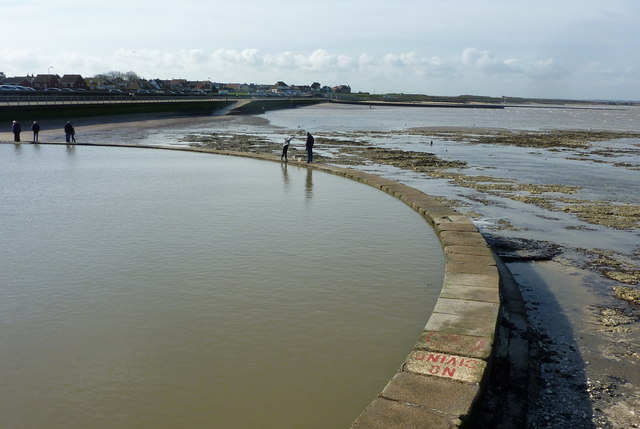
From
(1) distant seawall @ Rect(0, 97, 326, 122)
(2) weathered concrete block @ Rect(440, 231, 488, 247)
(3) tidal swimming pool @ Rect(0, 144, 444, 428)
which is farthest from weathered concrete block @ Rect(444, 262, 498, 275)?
(1) distant seawall @ Rect(0, 97, 326, 122)

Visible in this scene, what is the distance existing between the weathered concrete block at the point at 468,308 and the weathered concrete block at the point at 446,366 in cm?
110

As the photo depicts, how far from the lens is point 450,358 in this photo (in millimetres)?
4996

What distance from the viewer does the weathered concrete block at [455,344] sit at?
5091mm

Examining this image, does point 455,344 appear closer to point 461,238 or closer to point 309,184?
point 461,238

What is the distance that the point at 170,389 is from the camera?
4.61 m

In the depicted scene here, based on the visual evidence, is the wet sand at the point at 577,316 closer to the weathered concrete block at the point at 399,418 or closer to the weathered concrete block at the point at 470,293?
the weathered concrete block at the point at 470,293

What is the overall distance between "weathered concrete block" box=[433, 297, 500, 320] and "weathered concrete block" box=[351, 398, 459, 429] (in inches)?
83.1

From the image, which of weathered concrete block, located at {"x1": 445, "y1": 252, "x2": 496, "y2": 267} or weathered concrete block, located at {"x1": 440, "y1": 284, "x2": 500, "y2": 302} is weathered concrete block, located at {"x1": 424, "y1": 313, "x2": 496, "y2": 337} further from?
weathered concrete block, located at {"x1": 445, "y1": 252, "x2": 496, "y2": 267}

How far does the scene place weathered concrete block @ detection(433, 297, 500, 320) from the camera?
6.03 m

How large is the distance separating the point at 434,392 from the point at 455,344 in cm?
97

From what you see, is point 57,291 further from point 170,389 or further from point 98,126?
point 98,126

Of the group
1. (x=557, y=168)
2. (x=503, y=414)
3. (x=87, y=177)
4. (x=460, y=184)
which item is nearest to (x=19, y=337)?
(x=503, y=414)

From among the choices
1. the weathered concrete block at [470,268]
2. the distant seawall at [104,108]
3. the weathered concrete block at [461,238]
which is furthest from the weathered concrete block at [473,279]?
the distant seawall at [104,108]

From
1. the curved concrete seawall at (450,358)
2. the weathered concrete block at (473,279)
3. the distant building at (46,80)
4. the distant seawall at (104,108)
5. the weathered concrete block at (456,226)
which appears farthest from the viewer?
the distant building at (46,80)
